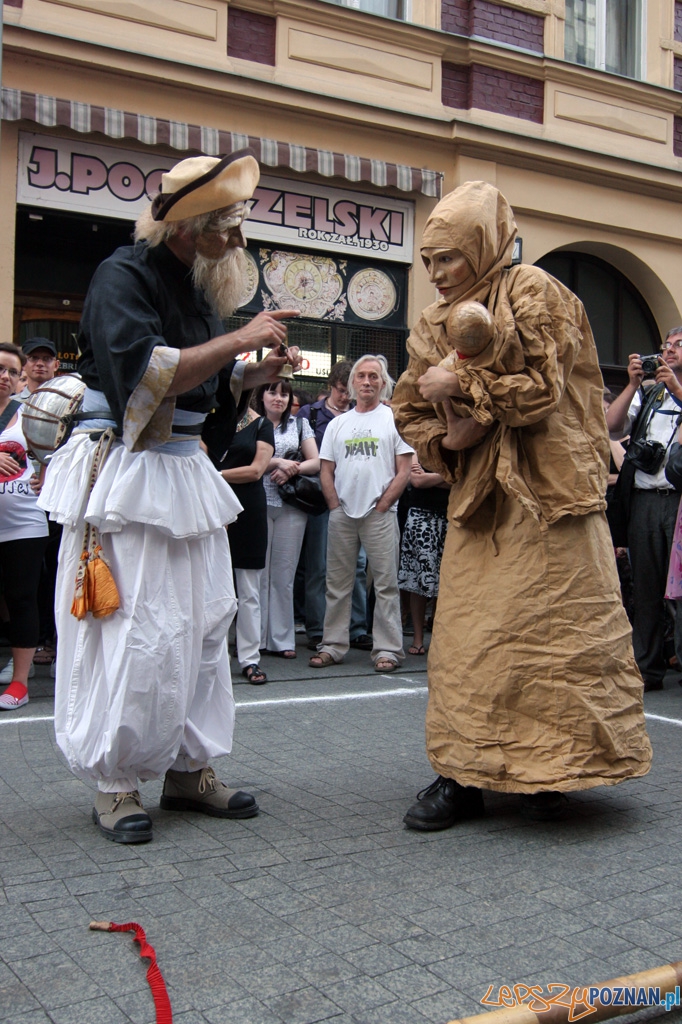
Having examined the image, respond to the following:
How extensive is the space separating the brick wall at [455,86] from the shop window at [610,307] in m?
2.51

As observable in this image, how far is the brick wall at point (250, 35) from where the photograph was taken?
9688 mm

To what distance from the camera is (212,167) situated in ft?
10.3

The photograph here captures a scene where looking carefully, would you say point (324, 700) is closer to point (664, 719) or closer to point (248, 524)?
point (248, 524)

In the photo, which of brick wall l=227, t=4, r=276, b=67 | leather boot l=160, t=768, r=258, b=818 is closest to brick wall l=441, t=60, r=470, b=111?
brick wall l=227, t=4, r=276, b=67

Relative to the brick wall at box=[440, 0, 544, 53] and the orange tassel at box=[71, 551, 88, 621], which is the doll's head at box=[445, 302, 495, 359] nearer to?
the orange tassel at box=[71, 551, 88, 621]

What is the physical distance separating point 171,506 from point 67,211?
21.4 feet

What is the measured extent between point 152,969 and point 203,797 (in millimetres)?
1228

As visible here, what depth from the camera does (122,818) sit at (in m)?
3.21

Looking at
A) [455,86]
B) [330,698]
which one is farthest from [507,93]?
[330,698]

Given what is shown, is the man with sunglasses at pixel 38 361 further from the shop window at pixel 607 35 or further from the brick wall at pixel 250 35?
the shop window at pixel 607 35

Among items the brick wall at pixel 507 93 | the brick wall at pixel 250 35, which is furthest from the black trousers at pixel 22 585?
the brick wall at pixel 507 93

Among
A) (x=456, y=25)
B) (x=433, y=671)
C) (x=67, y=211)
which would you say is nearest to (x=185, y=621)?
(x=433, y=671)

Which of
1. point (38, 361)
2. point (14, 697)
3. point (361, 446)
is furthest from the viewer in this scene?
point (361, 446)

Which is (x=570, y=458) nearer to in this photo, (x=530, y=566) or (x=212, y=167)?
(x=530, y=566)
